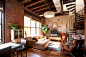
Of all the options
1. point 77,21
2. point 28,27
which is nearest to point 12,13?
point 28,27

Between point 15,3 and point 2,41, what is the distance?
2.70 meters

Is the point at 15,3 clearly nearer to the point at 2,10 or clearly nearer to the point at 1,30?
the point at 2,10

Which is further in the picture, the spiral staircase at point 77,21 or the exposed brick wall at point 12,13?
the spiral staircase at point 77,21

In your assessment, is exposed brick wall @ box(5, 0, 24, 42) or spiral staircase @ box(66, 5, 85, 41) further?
spiral staircase @ box(66, 5, 85, 41)

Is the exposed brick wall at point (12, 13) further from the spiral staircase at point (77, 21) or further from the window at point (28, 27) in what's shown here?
the spiral staircase at point (77, 21)

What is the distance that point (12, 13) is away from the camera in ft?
11.5

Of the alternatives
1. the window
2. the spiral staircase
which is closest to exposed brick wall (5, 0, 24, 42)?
the window

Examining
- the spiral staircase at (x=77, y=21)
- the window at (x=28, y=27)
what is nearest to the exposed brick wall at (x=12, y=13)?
the window at (x=28, y=27)

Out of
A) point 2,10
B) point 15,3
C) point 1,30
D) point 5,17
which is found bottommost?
point 1,30

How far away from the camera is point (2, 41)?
305 centimetres

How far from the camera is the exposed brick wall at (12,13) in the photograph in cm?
317

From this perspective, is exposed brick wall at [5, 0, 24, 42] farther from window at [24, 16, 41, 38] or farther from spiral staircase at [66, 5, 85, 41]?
spiral staircase at [66, 5, 85, 41]

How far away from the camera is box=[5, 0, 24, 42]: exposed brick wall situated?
3.17 meters

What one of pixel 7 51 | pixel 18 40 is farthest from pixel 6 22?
pixel 7 51
